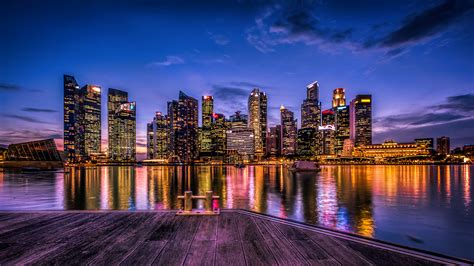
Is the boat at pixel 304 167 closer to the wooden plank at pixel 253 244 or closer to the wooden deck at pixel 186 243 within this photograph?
the wooden deck at pixel 186 243

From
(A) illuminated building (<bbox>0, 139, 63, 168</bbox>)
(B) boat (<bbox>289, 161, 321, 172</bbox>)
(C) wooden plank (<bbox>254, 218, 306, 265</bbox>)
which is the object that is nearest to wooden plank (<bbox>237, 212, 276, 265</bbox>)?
(C) wooden plank (<bbox>254, 218, 306, 265</bbox>)

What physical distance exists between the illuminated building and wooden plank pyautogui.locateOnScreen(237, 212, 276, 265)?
547 ft

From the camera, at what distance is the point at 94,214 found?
41.7ft

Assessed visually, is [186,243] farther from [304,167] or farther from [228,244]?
[304,167]

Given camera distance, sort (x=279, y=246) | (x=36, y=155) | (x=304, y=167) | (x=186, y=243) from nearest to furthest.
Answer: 1. (x=279, y=246)
2. (x=186, y=243)
3. (x=304, y=167)
4. (x=36, y=155)

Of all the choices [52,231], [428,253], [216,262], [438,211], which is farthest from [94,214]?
[438,211]

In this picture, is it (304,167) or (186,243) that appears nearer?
(186,243)

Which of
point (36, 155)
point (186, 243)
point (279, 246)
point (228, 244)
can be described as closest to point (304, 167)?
point (279, 246)

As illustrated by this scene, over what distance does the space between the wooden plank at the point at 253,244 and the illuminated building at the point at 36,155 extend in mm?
166606

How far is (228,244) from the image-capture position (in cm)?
836

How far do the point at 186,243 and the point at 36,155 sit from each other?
570 feet

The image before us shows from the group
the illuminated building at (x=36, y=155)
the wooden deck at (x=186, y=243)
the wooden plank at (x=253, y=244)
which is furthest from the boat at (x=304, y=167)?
the illuminated building at (x=36, y=155)

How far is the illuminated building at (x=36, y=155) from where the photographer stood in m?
144

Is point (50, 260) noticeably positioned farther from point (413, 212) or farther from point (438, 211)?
point (438, 211)
